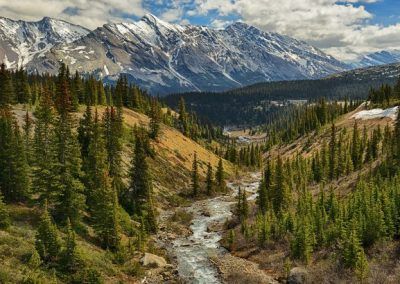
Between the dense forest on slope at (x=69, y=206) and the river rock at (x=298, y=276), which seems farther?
the river rock at (x=298, y=276)

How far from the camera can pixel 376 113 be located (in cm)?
16788

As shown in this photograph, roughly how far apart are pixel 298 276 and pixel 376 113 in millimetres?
137422

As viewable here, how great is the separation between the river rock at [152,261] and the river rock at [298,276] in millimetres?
17485

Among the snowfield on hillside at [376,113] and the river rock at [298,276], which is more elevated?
the snowfield on hillside at [376,113]

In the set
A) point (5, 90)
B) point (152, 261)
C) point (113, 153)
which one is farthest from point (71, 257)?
point (5, 90)

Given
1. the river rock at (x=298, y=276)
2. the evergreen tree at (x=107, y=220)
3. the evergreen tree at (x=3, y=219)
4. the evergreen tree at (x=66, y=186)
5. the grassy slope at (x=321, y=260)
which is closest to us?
the grassy slope at (x=321, y=260)

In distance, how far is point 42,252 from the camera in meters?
44.4

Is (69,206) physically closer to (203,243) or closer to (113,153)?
(203,243)

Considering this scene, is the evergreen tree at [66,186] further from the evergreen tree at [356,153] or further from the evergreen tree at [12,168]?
the evergreen tree at [356,153]

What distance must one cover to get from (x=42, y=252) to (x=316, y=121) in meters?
170

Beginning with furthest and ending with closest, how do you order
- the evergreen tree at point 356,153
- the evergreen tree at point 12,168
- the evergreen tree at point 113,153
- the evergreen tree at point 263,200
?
the evergreen tree at point 356,153
the evergreen tree at point 113,153
the evergreen tree at point 263,200
the evergreen tree at point 12,168

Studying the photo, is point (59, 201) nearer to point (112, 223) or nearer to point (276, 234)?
point (112, 223)

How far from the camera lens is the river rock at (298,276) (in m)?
47.2

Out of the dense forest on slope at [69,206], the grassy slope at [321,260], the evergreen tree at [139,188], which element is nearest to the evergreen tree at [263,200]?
the grassy slope at [321,260]
